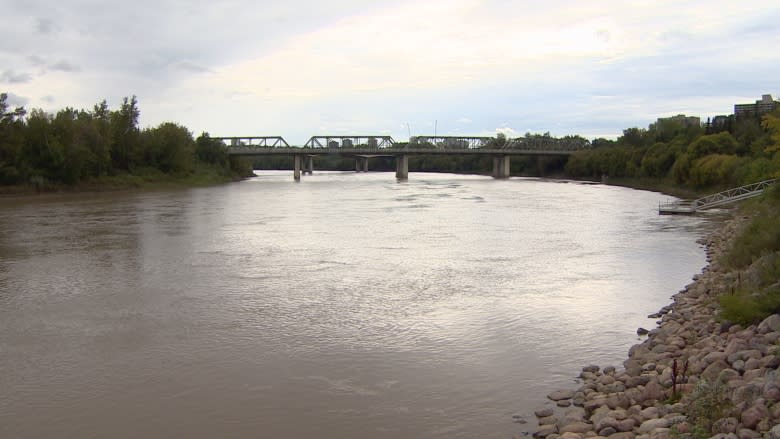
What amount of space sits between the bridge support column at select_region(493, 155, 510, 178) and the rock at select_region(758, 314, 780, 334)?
121081mm

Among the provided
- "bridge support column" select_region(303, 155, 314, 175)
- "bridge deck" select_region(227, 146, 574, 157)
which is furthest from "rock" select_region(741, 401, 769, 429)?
"bridge support column" select_region(303, 155, 314, 175)

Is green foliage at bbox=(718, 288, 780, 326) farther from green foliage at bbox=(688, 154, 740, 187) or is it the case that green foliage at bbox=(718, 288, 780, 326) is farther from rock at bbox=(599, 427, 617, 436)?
green foliage at bbox=(688, 154, 740, 187)

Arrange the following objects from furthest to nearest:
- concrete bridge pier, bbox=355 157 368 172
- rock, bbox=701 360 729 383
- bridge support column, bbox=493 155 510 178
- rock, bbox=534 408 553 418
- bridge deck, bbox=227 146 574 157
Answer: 1. concrete bridge pier, bbox=355 157 368 172
2. bridge support column, bbox=493 155 510 178
3. bridge deck, bbox=227 146 574 157
4. rock, bbox=534 408 553 418
5. rock, bbox=701 360 729 383

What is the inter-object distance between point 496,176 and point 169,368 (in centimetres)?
12283

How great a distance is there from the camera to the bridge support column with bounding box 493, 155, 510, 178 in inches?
5128

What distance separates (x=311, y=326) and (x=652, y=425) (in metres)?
7.71

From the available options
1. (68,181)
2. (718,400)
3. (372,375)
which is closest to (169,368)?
(372,375)

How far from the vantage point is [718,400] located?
691 centimetres

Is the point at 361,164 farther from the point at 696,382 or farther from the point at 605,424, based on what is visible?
the point at 605,424

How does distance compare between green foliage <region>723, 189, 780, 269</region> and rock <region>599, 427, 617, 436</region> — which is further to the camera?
green foliage <region>723, 189, 780, 269</region>

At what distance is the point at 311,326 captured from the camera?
13414mm

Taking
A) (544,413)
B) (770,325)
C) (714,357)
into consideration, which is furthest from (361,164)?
(544,413)

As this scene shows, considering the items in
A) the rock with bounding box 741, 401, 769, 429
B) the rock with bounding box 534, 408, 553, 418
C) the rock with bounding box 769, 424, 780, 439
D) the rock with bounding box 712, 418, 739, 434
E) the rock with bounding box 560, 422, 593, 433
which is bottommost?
the rock with bounding box 534, 408, 553, 418

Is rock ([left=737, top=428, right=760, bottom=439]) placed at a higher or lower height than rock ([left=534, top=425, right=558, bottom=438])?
higher
